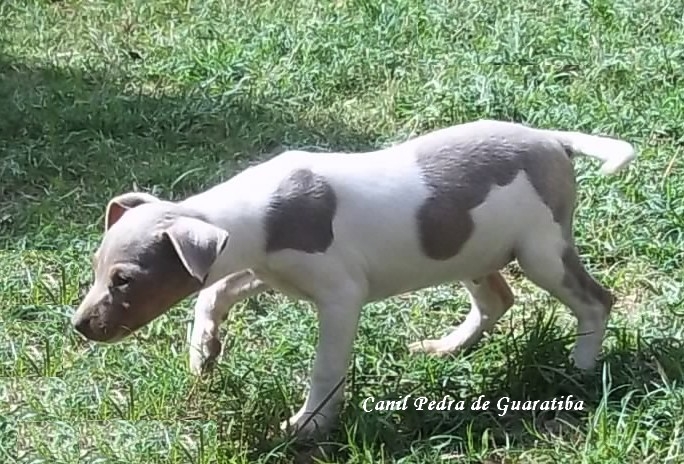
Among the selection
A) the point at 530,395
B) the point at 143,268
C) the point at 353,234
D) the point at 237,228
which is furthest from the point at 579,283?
the point at 143,268

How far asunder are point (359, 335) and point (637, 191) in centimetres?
144

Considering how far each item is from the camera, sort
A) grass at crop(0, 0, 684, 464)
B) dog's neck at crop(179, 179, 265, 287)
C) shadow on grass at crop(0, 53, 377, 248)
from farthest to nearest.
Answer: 1. shadow on grass at crop(0, 53, 377, 248)
2. grass at crop(0, 0, 684, 464)
3. dog's neck at crop(179, 179, 265, 287)

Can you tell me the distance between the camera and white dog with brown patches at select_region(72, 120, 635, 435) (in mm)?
3611

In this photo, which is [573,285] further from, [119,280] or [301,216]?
[119,280]

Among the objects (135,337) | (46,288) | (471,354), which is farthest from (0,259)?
(471,354)

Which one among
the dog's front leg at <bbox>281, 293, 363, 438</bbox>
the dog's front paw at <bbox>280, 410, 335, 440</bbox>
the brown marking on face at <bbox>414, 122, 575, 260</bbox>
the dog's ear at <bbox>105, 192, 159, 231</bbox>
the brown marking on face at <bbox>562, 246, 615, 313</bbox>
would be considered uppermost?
the brown marking on face at <bbox>414, 122, 575, 260</bbox>

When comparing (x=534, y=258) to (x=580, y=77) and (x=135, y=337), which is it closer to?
(x=135, y=337)

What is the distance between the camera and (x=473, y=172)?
3.90 m

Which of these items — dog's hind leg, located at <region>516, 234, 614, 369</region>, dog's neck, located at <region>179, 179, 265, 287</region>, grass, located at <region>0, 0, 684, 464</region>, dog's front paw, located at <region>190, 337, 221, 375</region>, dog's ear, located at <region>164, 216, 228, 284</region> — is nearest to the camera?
dog's ear, located at <region>164, 216, 228, 284</region>

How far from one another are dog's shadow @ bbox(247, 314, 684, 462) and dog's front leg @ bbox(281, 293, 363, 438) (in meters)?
0.06

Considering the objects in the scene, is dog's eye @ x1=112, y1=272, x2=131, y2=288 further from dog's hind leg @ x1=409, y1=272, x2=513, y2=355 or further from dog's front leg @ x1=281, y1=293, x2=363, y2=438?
dog's hind leg @ x1=409, y1=272, x2=513, y2=355

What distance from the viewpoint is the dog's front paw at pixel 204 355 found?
13.6ft

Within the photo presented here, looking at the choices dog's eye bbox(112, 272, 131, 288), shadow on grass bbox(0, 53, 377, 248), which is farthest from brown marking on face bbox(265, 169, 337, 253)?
shadow on grass bbox(0, 53, 377, 248)

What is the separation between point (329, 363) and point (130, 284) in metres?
0.56
